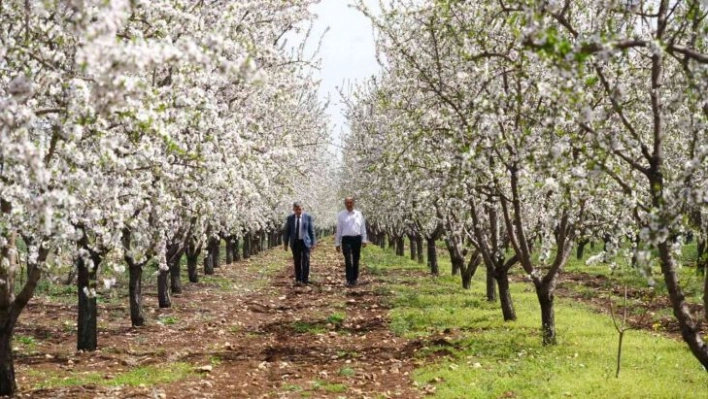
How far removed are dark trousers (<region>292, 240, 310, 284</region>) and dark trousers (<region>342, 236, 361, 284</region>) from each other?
5.06ft

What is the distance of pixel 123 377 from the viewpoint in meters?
12.0

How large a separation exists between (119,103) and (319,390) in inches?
275

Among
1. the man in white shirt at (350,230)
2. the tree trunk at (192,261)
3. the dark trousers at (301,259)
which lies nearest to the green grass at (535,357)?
the man in white shirt at (350,230)

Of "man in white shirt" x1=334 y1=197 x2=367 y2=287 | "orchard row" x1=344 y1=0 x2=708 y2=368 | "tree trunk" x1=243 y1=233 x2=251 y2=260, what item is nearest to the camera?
"orchard row" x1=344 y1=0 x2=708 y2=368

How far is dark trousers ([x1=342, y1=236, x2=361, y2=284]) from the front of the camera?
2502 centimetres

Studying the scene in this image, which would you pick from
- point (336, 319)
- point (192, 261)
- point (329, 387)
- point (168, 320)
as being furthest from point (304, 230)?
point (329, 387)

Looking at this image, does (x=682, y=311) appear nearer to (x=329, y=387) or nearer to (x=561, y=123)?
(x=561, y=123)

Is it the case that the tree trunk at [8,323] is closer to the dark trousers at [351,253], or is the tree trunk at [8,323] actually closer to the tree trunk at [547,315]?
the tree trunk at [547,315]

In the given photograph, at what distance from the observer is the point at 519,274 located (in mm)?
36531

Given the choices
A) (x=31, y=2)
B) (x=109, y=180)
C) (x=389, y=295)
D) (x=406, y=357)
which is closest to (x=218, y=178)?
(x=109, y=180)

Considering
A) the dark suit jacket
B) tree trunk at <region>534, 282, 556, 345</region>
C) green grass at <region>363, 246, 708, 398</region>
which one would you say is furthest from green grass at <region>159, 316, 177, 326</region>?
tree trunk at <region>534, 282, 556, 345</region>

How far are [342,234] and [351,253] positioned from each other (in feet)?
5.76

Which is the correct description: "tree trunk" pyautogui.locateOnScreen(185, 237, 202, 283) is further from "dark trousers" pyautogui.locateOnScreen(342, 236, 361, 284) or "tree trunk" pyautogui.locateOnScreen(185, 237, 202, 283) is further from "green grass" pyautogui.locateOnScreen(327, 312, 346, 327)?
"green grass" pyautogui.locateOnScreen(327, 312, 346, 327)

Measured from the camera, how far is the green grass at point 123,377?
11.4 meters
